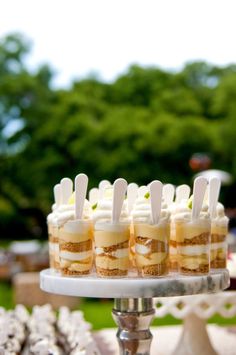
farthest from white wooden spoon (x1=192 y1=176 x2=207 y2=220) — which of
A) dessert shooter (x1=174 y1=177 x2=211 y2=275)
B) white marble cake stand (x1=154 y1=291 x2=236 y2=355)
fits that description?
white marble cake stand (x1=154 y1=291 x2=236 y2=355)

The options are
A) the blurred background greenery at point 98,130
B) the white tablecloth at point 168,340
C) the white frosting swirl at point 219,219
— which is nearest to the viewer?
the white frosting swirl at point 219,219

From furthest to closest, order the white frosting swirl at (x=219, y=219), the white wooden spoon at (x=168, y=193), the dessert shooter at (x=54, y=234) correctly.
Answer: the white wooden spoon at (x=168, y=193), the white frosting swirl at (x=219, y=219), the dessert shooter at (x=54, y=234)

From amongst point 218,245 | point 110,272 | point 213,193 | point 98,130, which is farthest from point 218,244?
point 98,130

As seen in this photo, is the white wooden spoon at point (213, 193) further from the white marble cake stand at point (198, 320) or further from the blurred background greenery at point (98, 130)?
the blurred background greenery at point (98, 130)

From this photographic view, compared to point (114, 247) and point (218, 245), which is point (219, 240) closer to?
point (218, 245)

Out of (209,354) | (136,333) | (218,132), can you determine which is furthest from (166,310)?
(218,132)

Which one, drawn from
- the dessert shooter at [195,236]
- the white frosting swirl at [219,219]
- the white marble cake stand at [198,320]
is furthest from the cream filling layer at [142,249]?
the white marble cake stand at [198,320]

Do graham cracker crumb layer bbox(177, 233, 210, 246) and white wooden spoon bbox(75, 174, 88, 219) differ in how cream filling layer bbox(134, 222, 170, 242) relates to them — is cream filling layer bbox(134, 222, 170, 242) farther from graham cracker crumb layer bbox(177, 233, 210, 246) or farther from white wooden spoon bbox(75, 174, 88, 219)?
white wooden spoon bbox(75, 174, 88, 219)

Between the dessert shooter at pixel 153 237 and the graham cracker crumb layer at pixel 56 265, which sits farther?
the graham cracker crumb layer at pixel 56 265
